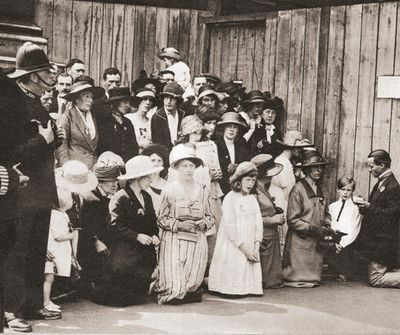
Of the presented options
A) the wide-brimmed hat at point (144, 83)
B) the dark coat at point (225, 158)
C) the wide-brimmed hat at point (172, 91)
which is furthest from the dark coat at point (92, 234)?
the wide-brimmed hat at point (144, 83)

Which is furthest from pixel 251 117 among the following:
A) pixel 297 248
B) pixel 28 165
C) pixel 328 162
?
pixel 28 165

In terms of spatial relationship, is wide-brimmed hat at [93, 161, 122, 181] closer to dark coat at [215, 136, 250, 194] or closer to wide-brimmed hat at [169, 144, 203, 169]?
wide-brimmed hat at [169, 144, 203, 169]

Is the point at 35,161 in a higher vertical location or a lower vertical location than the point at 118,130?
lower

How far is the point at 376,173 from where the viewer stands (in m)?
9.27

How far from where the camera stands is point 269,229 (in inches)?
343

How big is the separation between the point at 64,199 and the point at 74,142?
1.02 metres

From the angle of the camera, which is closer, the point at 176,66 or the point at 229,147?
the point at 229,147

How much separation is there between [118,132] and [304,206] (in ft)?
7.30

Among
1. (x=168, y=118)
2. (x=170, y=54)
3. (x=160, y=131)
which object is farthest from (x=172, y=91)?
(x=170, y=54)

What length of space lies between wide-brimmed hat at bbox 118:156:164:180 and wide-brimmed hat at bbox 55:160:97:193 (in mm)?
318

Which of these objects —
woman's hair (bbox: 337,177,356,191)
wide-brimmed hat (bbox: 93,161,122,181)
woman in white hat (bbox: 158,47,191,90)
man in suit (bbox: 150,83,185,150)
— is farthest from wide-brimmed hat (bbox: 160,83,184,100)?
woman's hair (bbox: 337,177,356,191)

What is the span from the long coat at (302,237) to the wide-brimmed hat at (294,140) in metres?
0.87

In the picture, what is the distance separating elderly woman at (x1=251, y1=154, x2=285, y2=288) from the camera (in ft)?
28.4

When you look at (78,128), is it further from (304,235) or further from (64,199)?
(304,235)
